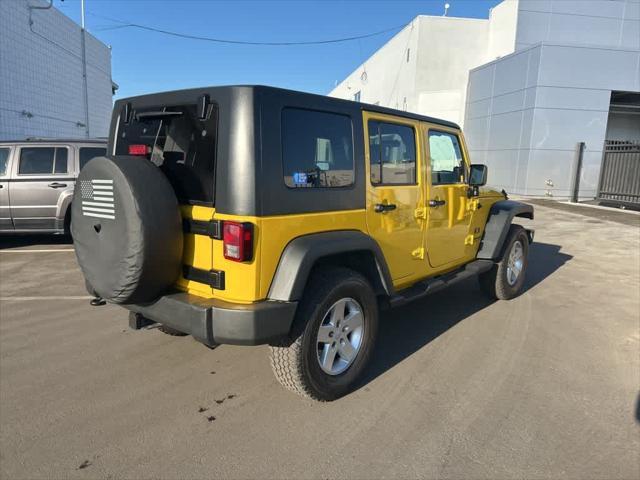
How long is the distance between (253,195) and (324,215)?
1.93 feet

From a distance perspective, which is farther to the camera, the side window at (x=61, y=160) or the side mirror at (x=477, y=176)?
the side window at (x=61, y=160)

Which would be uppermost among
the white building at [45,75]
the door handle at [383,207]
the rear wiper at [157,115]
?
the white building at [45,75]

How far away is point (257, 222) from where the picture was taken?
2.54 metres

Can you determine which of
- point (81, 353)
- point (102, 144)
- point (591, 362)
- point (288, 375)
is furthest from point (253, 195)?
point (102, 144)

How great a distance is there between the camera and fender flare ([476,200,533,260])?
16.4ft

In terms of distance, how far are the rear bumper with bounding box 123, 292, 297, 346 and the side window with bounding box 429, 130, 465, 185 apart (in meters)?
2.14

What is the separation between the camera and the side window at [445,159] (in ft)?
13.6

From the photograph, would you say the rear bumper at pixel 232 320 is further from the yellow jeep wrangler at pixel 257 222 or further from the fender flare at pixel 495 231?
the fender flare at pixel 495 231

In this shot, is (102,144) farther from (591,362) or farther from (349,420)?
(591,362)

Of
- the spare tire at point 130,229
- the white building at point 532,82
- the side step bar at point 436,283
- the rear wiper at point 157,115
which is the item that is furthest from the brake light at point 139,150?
the white building at point 532,82

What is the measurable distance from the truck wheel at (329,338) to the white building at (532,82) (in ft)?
57.4

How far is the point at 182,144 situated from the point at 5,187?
6.20 metres

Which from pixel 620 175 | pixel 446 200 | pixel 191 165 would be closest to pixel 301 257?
pixel 191 165

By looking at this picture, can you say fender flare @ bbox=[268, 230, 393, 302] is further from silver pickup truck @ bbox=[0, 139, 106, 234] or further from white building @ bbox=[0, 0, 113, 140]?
white building @ bbox=[0, 0, 113, 140]
